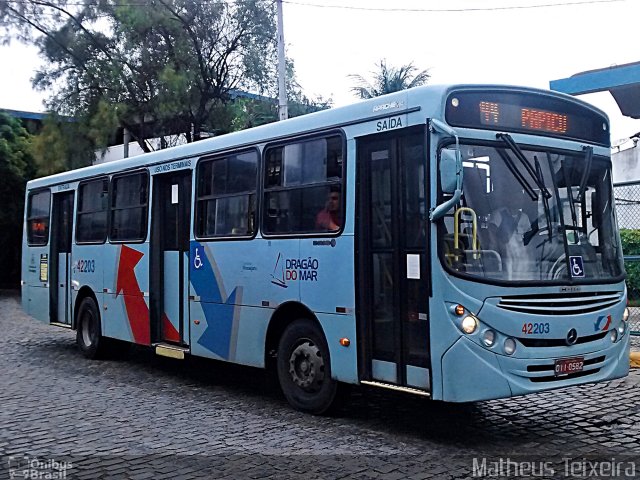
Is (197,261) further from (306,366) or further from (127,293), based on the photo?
(306,366)

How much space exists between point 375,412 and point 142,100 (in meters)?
19.1

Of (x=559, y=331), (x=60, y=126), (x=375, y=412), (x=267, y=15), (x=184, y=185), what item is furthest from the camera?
(x=60, y=126)

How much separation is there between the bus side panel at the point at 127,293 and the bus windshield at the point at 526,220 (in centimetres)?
570

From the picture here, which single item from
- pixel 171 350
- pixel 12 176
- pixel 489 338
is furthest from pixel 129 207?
pixel 12 176

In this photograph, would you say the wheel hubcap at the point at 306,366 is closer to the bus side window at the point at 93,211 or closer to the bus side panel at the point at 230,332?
the bus side panel at the point at 230,332

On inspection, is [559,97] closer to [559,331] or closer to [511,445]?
[559,331]

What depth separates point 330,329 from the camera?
25.1ft

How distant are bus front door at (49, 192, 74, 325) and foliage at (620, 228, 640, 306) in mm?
9301

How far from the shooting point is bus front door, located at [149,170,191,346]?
33.4ft

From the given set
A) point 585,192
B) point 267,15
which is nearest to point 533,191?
point 585,192

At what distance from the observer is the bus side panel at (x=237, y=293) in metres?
8.45

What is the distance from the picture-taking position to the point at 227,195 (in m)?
9.35

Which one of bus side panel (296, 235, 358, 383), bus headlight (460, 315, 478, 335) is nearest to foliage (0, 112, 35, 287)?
bus side panel (296, 235, 358, 383)

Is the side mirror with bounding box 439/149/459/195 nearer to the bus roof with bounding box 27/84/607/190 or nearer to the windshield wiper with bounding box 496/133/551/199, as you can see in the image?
the bus roof with bounding box 27/84/607/190
